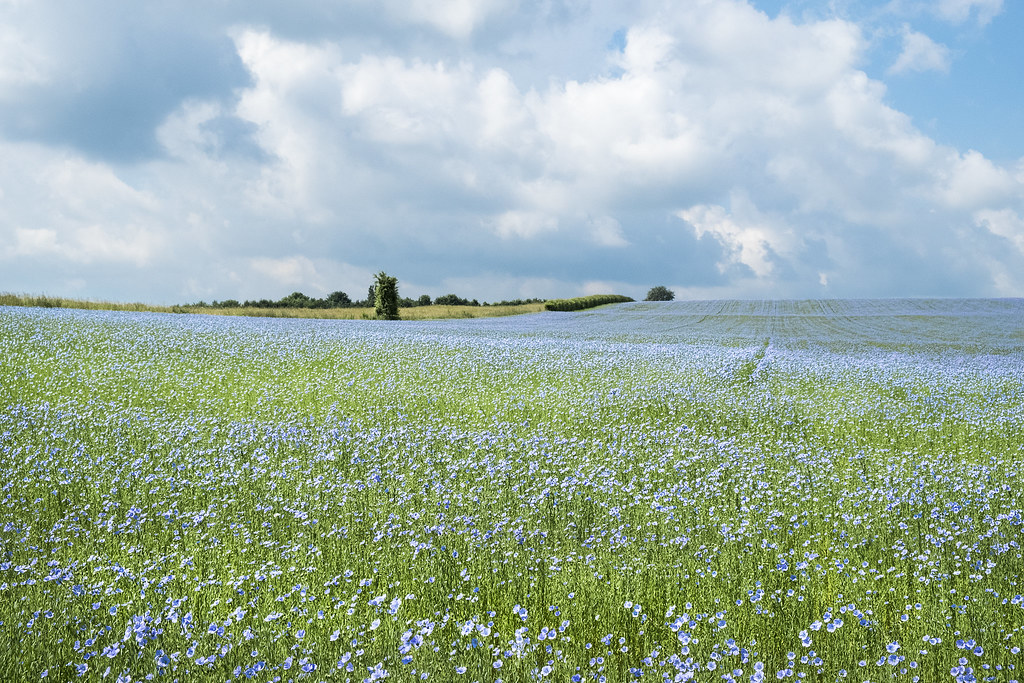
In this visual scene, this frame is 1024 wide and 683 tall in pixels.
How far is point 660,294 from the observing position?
128 metres

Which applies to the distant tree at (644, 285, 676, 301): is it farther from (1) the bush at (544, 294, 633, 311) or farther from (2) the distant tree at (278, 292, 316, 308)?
(2) the distant tree at (278, 292, 316, 308)

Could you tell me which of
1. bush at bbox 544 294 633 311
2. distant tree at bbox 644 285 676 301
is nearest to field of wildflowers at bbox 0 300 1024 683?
bush at bbox 544 294 633 311

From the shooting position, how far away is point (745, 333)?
41938 mm

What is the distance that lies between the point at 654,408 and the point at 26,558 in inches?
428

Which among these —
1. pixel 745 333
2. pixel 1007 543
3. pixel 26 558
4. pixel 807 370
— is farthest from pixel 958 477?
pixel 745 333

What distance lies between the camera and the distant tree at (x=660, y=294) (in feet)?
413

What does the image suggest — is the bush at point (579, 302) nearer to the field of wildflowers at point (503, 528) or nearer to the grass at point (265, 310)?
the grass at point (265, 310)

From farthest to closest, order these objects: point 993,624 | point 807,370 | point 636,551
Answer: point 807,370 → point 636,551 → point 993,624

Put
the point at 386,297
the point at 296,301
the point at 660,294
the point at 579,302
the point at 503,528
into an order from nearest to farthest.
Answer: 1. the point at 503,528
2. the point at 386,297
3. the point at 579,302
4. the point at 296,301
5. the point at 660,294

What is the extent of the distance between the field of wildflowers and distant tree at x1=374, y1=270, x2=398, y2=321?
4525 cm

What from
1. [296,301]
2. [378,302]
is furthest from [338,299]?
[378,302]

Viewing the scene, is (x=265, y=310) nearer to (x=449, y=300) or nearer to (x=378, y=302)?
(x=378, y=302)

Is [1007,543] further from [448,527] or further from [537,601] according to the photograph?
[448,527]

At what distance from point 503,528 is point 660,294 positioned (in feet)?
409
